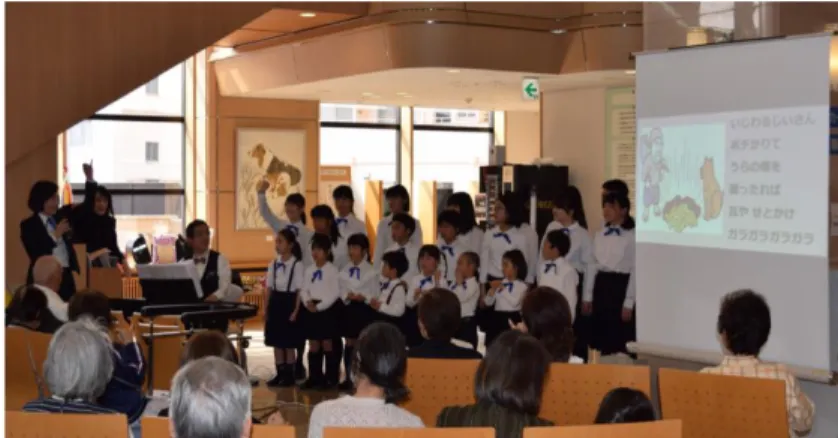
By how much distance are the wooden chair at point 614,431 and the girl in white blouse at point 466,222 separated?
637 centimetres

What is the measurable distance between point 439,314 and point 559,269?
131 inches

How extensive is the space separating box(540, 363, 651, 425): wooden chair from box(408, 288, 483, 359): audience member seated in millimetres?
681

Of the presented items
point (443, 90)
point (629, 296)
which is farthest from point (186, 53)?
point (629, 296)

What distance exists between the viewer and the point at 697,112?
6750 mm

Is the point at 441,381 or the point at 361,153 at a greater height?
the point at 361,153

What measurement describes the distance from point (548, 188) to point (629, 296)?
4953 mm

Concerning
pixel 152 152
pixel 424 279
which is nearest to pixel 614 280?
pixel 424 279

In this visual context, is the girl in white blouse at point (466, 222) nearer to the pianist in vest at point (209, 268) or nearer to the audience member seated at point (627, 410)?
the pianist in vest at point (209, 268)

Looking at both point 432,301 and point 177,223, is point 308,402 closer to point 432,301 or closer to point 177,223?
point 432,301

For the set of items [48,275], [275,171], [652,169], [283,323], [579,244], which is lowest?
[283,323]

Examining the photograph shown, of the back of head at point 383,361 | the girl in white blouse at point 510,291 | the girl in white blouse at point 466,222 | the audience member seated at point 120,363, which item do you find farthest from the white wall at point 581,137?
the back of head at point 383,361

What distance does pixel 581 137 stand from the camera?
13.9 metres

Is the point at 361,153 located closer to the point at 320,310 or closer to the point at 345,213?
the point at 345,213

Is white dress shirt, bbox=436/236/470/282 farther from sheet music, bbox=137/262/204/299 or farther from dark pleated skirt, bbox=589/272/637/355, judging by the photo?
sheet music, bbox=137/262/204/299
